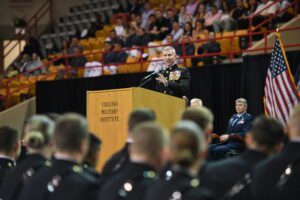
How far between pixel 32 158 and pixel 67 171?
0.69m

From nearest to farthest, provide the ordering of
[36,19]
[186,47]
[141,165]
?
[141,165] → [186,47] → [36,19]

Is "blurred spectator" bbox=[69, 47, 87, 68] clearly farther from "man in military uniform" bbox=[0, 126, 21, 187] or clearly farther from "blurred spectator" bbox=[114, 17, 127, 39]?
"man in military uniform" bbox=[0, 126, 21, 187]

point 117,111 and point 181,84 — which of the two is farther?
point 181,84

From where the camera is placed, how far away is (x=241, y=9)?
16.0 meters

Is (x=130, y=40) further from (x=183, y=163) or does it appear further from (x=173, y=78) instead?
(x=183, y=163)

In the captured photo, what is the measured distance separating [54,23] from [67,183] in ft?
61.6

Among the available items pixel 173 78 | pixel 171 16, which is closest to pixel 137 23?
pixel 171 16

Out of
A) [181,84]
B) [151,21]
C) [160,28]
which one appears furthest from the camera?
[151,21]

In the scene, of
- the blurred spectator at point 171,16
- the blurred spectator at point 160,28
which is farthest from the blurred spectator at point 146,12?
the blurred spectator at point 171,16

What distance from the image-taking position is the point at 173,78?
9578mm

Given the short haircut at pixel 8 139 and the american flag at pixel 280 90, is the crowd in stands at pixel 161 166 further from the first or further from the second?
the american flag at pixel 280 90

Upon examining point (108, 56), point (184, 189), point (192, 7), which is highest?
Result: point (192, 7)

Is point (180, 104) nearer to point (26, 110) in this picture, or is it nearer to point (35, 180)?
point (35, 180)

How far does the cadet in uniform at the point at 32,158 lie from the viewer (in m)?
5.07
